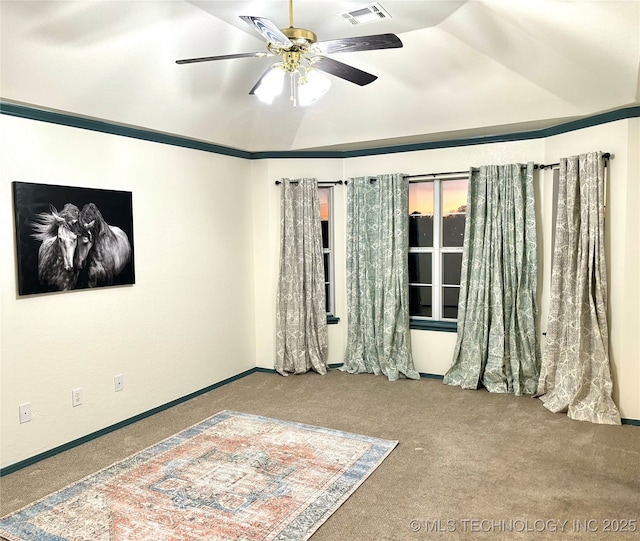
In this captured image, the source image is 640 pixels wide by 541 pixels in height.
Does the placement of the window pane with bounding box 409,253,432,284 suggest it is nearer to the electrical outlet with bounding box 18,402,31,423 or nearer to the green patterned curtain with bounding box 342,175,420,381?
the green patterned curtain with bounding box 342,175,420,381

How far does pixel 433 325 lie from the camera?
17.5 ft

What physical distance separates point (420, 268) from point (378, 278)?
48 cm

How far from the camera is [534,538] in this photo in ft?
8.38

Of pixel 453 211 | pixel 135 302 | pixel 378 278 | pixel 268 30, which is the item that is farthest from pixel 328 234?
pixel 268 30

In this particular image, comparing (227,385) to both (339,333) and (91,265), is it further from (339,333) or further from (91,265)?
(91,265)

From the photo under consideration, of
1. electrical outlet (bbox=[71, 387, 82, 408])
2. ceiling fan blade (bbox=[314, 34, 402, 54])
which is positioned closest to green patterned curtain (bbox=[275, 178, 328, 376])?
electrical outlet (bbox=[71, 387, 82, 408])

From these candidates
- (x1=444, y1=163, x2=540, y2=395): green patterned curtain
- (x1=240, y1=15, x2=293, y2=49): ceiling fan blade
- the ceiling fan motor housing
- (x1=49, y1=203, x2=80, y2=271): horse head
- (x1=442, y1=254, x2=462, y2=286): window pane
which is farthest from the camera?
(x1=442, y1=254, x2=462, y2=286): window pane

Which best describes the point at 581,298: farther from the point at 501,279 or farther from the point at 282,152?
the point at 282,152

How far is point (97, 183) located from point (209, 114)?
124 centimetres

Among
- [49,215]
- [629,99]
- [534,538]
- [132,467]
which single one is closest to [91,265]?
[49,215]

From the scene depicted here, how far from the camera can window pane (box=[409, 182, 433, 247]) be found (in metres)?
5.42

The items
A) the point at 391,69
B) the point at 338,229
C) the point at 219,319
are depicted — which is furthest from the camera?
the point at 338,229

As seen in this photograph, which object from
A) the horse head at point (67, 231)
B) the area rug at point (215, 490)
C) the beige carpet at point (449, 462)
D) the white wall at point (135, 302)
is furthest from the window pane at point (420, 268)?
the horse head at point (67, 231)

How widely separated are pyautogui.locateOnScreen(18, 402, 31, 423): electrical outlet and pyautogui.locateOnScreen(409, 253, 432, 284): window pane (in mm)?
3750
